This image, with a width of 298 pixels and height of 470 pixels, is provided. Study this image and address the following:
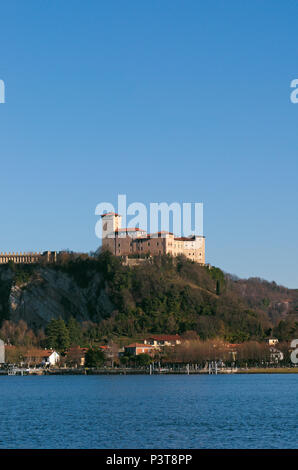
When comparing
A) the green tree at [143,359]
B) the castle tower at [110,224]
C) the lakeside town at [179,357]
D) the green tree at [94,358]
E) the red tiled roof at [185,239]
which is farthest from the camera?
the red tiled roof at [185,239]

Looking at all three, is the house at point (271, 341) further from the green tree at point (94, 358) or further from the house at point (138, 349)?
the green tree at point (94, 358)

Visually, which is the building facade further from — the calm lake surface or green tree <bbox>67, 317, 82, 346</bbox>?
the calm lake surface

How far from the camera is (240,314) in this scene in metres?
126

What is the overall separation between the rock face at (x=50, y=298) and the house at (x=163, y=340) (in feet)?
44.7

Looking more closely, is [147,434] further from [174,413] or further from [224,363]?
[224,363]

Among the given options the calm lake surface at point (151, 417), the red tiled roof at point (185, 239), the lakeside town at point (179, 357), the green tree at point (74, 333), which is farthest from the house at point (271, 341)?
the calm lake surface at point (151, 417)

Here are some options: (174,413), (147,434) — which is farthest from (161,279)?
(147,434)

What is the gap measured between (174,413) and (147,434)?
1119cm

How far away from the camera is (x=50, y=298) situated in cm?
13312

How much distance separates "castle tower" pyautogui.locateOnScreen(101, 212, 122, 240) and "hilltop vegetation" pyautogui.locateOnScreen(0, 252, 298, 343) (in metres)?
5.82

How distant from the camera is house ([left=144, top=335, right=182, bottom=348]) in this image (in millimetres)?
115531

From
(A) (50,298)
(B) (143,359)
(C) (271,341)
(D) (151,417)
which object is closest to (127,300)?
(A) (50,298)

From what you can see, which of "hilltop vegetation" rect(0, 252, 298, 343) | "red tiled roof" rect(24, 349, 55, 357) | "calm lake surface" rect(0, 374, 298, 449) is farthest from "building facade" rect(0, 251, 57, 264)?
"calm lake surface" rect(0, 374, 298, 449)

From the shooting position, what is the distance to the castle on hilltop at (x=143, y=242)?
451 feet
